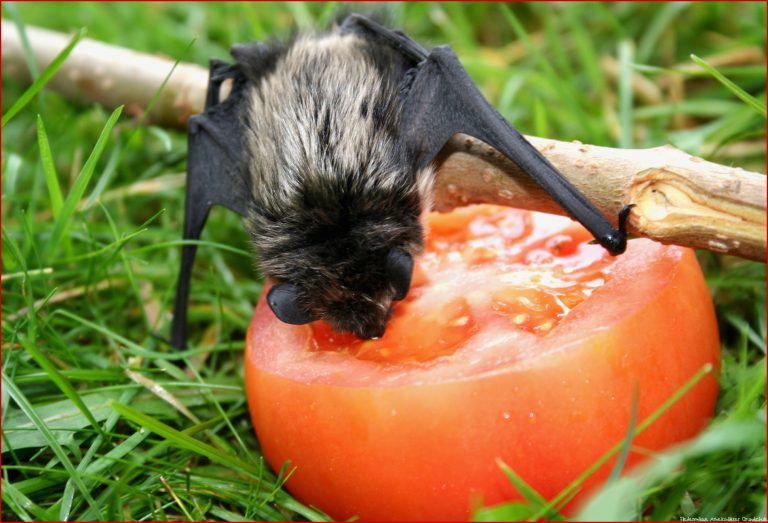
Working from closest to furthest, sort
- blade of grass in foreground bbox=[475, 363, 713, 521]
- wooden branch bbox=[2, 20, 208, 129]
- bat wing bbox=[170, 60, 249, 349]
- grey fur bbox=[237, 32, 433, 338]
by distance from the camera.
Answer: blade of grass in foreground bbox=[475, 363, 713, 521]
grey fur bbox=[237, 32, 433, 338]
bat wing bbox=[170, 60, 249, 349]
wooden branch bbox=[2, 20, 208, 129]

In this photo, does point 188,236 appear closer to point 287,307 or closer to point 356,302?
point 287,307

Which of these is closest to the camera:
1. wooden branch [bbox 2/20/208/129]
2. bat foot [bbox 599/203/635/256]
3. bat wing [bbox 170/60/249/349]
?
bat foot [bbox 599/203/635/256]

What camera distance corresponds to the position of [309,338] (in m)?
2.55

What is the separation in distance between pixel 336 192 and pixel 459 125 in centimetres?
47

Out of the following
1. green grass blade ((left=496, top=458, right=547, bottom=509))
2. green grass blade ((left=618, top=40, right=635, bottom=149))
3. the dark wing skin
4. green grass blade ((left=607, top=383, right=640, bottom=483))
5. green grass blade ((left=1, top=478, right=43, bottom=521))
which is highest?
the dark wing skin

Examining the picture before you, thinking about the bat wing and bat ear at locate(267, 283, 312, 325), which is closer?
bat ear at locate(267, 283, 312, 325)

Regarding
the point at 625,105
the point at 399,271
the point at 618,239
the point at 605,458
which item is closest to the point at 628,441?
the point at 605,458

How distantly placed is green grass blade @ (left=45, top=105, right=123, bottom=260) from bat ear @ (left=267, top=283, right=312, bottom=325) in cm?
75

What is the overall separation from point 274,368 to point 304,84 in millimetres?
1103

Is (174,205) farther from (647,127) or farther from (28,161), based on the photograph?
(647,127)

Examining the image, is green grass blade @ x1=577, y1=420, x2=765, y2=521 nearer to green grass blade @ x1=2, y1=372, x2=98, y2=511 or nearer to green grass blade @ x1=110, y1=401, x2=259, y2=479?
green grass blade @ x1=110, y1=401, x2=259, y2=479

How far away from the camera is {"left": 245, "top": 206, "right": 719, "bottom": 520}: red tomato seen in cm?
205

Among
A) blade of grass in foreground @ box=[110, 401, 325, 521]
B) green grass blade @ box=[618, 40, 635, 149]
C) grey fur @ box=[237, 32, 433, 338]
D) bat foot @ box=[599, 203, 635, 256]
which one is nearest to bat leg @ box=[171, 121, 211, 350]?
grey fur @ box=[237, 32, 433, 338]

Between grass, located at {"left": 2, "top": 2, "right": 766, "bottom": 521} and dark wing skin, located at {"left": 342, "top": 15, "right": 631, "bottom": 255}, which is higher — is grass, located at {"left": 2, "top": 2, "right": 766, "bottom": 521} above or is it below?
below
